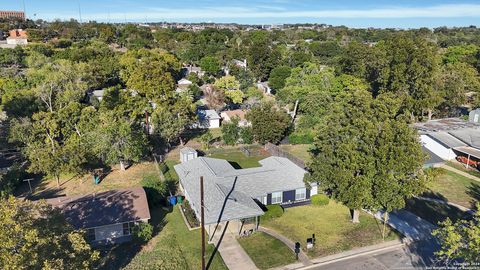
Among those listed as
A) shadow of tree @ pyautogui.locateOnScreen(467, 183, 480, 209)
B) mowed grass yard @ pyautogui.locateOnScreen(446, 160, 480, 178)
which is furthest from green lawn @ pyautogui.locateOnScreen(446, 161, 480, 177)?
Result: shadow of tree @ pyautogui.locateOnScreen(467, 183, 480, 209)

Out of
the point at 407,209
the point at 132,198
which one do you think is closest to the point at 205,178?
the point at 132,198

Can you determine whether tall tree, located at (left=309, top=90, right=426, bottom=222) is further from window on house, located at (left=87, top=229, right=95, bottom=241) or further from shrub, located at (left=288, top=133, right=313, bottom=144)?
shrub, located at (left=288, top=133, right=313, bottom=144)

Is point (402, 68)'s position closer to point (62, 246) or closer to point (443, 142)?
point (443, 142)

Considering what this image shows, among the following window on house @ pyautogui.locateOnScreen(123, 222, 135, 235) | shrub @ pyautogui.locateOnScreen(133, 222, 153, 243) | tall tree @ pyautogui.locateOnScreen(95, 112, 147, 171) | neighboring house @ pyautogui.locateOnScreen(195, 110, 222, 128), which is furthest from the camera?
neighboring house @ pyautogui.locateOnScreen(195, 110, 222, 128)

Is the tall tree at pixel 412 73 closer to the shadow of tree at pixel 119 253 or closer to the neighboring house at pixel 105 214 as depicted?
the neighboring house at pixel 105 214

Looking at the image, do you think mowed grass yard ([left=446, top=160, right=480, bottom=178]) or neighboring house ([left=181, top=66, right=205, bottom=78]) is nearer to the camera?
mowed grass yard ([left=446, top=160, right=480, bottom=178])

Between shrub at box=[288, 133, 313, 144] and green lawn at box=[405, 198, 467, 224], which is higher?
shrub at box=[288, 133, 313, 144]

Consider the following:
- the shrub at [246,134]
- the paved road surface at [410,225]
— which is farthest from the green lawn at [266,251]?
the shrub at [246,134]

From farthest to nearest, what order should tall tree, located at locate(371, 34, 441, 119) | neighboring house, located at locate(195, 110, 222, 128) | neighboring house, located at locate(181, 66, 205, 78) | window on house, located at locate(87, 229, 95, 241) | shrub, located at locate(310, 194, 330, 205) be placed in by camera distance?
neighboring house, located at locate(181, 66, 205, 78), neighboring house, located at locate(195, 110, 222, 128), tall tree, located at locate(371, 34, 441, 119), shrub, located at locate(310, 194, 330, 205), window on house, located at locate(87, 229, 95, 241)

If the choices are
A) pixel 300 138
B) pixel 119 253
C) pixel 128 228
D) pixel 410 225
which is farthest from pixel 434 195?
pixel 119 253
